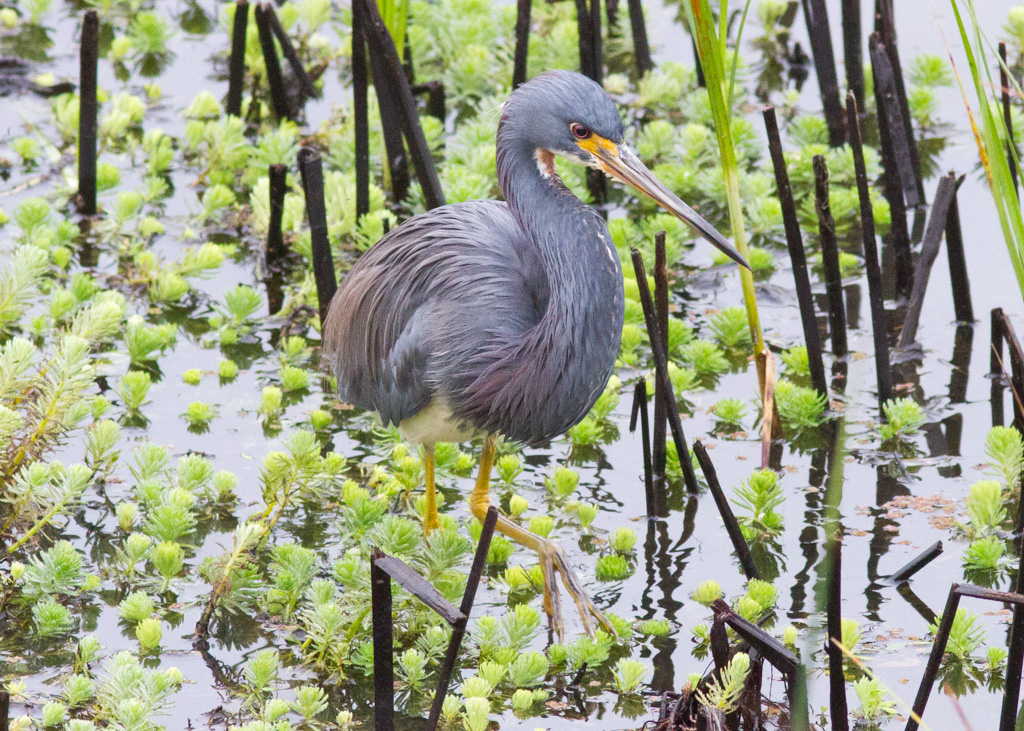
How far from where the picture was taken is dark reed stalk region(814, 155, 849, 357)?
14.6 feet

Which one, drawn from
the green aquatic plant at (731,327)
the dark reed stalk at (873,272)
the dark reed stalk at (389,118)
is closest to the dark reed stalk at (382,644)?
the dark reed stalk at (873,272)

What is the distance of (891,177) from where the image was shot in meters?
5.43

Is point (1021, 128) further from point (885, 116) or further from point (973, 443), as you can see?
point (973, 443)

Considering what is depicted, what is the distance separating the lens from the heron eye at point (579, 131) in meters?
3.87

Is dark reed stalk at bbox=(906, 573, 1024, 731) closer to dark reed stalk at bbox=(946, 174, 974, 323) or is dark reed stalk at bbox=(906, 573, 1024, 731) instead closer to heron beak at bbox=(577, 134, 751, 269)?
heron beak at bbox=(577, 134, 751, 269)

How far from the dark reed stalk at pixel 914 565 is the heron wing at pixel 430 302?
1.46m

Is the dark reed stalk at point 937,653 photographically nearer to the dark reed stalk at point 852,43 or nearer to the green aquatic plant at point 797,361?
the green aquatic plant at point 797,361

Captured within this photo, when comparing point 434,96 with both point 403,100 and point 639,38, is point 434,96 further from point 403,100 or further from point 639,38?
point 403,100

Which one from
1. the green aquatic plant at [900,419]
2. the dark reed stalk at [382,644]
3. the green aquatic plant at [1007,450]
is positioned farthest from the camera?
the green aquatic plant at [900,419]

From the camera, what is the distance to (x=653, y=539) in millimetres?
4492

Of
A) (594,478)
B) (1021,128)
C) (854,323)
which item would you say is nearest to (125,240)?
(594,478)

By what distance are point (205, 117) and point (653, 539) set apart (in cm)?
434

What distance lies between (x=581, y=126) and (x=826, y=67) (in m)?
3.13

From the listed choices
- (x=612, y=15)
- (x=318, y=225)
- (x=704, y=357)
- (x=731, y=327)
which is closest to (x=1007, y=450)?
(x=704, y=357)
